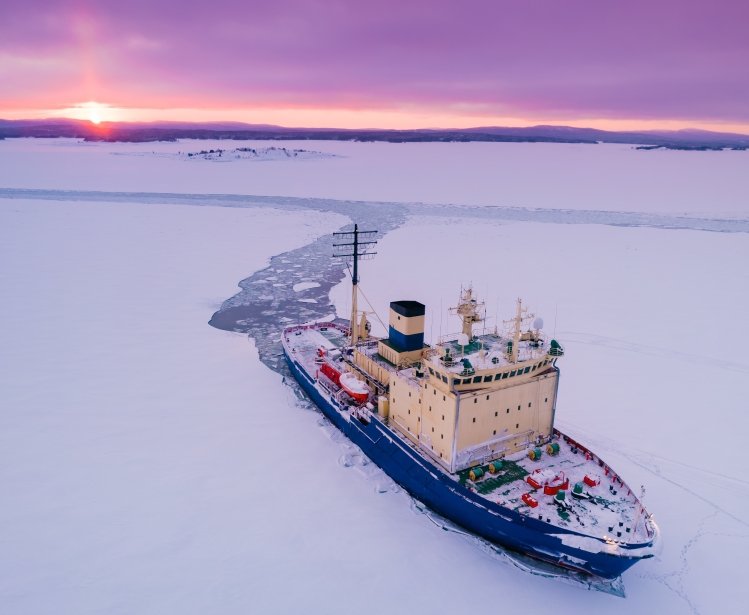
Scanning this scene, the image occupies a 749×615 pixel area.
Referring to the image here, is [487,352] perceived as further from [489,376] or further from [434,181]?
[434,181]

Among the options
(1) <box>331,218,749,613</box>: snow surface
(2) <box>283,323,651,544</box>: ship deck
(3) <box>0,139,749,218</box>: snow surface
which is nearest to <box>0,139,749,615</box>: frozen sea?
(1) <box>331,218,749,613</box>: snow surface

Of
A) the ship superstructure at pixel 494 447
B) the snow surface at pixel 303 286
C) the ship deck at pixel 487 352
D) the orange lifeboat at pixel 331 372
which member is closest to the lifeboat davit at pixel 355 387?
the ship superstructure at pixel 494 447

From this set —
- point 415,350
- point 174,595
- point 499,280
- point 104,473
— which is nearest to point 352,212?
point 499,280

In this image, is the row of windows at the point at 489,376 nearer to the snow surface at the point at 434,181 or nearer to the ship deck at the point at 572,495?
the ship deck at the point at 572,495

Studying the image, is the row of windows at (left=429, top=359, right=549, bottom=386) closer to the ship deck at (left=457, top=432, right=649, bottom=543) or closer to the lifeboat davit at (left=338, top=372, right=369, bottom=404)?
the ship deck at (left=457, top=432, right=649, bottom=543)

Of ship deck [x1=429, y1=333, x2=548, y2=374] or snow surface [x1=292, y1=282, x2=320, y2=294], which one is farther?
snow surface [x1=292, y1=282, x2=320, y2=294]

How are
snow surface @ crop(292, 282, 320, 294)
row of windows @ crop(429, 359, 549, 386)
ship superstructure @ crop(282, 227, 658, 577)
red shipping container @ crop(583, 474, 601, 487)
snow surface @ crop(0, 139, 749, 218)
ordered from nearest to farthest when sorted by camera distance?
1. ship superstructure @ crop(282, 227, 658, 577)
2. red shipping container @ crop(583, 474, 601, 487)
3. row of windows @ crop(429, 359, 549, 386)
4. snow surface @ crop(292, 282, 320, 294)
5. snow surface @ crop(0, 139, 749, 218)

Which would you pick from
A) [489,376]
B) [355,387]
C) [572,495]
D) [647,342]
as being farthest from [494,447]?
[647,342]
